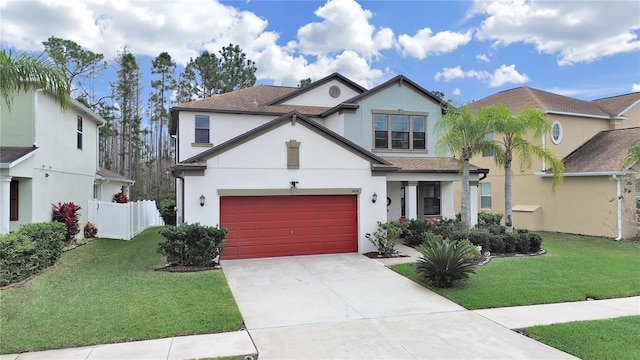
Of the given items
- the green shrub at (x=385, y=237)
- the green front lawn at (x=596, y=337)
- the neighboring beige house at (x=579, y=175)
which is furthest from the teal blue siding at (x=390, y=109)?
the green front lawn at (x=596, y=337)

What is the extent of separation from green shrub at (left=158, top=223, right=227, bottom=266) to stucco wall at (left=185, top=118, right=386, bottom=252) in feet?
3.64

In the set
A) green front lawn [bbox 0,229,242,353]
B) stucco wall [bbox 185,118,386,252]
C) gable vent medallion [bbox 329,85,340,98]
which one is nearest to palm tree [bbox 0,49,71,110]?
stucco wall [bbox 185,118,386,252]

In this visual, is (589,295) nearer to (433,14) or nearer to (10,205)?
(433,14)

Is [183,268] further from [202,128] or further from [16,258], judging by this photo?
[202,128]

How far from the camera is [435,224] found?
1573cm

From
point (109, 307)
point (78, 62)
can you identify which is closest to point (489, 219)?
point (109, 307)

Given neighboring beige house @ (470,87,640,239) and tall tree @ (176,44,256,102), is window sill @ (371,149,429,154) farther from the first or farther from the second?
tall tree @ (176,44,256,102)

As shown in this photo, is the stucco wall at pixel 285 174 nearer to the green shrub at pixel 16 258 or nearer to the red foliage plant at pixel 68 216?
the green shrub at pixel 16 258

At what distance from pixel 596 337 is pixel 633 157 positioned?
14.5 meters

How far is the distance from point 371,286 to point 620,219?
14.6 m

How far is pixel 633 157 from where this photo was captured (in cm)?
1675

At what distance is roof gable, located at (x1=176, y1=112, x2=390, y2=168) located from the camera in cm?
1208

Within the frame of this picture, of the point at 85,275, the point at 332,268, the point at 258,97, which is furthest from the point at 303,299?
the point at 258,97

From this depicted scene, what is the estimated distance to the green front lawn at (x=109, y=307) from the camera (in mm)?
6121
